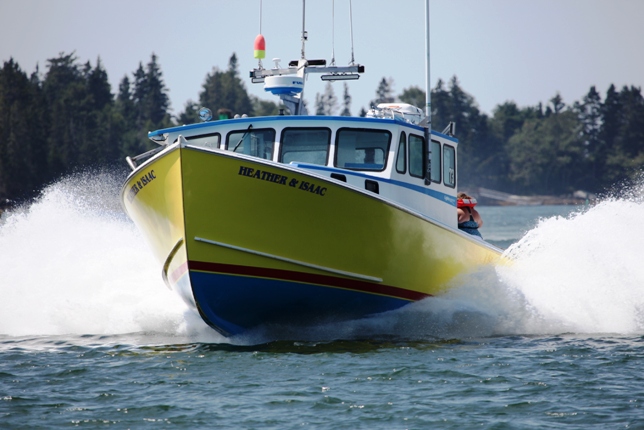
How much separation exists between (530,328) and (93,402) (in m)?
6.84

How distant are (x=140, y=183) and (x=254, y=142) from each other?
1.85 meters

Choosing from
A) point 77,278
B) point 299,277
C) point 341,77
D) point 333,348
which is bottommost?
point 333,348

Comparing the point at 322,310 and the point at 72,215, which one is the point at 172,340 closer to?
the point at 322,310

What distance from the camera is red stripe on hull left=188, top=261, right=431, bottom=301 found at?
36.6 ft

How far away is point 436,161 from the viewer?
13852 mm

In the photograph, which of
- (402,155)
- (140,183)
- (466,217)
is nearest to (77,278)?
(140,183)

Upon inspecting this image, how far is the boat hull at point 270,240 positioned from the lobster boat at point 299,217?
0.02m

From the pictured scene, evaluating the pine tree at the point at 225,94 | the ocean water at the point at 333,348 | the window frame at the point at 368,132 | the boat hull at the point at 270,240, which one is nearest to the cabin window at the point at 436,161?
the window frame at the point at 368,132

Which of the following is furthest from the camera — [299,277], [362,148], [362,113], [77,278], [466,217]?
[362,113]

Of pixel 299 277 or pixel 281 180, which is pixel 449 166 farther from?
pixel 281 180

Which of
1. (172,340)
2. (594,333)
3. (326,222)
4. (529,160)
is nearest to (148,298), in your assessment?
(172,340)

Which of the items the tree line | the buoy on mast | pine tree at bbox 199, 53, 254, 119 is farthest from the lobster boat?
pine tree at bbox 199, 53, 254, 119

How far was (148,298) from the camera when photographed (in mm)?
14234

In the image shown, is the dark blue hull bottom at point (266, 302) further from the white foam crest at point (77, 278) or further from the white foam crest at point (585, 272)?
the white foam crest at point (585, 272)
